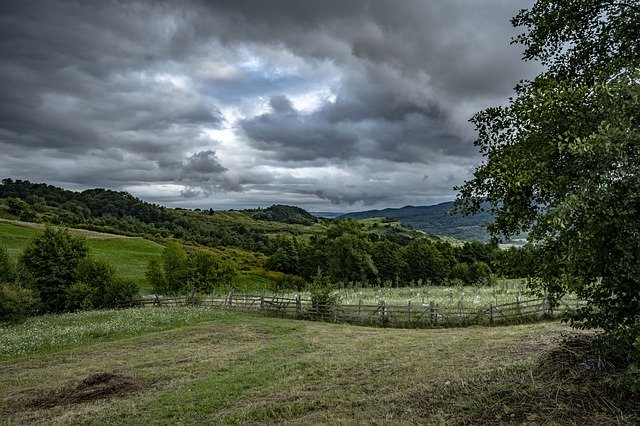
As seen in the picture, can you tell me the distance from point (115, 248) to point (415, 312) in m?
82.3

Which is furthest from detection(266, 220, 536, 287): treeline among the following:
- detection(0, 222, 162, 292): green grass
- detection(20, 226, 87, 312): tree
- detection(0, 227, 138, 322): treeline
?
detection(20, 226, 87, 312): tree

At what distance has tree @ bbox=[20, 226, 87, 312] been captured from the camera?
152 feet

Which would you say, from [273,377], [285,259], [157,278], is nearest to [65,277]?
[157,278]

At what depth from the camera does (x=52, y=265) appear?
46.8 m

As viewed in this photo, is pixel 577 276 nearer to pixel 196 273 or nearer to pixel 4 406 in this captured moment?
pixel 4 406

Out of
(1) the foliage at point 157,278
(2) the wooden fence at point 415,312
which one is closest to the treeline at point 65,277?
(1) the foliage at point 157,278

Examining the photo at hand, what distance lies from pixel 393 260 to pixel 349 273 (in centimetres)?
1622

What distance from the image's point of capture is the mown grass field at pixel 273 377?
1018 centimetres

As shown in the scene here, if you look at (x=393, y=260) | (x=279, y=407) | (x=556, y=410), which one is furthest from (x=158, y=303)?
(x=393, y=260)

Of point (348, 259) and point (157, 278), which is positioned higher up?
point (348, 259)

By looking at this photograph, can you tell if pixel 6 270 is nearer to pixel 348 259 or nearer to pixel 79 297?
pixel 79 297

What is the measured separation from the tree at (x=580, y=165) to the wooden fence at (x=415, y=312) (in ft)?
53.0

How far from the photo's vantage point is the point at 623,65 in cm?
793

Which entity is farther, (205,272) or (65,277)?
(205,272)
